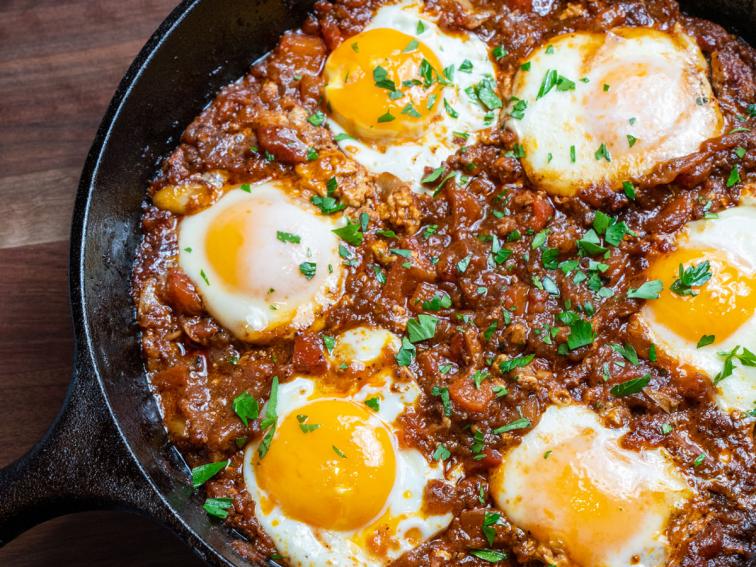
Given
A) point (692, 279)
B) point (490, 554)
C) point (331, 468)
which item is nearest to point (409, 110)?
point (692, 279)

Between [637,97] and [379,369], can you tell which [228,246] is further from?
[637,97]

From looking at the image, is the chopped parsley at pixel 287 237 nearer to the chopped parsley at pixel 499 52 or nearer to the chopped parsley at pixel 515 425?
the chopped parsley at pixel 515 425

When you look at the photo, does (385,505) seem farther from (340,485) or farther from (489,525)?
(489,525)

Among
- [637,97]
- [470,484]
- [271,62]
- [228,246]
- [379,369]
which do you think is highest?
[637,97]

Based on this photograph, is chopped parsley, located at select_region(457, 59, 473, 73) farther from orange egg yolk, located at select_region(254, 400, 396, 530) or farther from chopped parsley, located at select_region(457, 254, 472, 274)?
orange egg yolk, located at select_region(254, 400, 396, 530)

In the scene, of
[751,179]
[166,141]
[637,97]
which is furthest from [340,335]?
[751,179]

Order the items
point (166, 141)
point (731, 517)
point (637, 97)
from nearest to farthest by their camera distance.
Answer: point (731, 517)
point (637, 97)
point (166, 141)

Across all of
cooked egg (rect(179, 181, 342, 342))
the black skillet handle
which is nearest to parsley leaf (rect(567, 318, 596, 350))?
cooked egg (rect(179, 181, 342, 342))

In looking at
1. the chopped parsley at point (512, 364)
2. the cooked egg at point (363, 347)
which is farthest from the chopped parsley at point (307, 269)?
the chopped parsley at point (512, 364)
